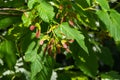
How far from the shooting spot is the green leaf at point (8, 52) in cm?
168

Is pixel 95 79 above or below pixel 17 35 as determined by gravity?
below

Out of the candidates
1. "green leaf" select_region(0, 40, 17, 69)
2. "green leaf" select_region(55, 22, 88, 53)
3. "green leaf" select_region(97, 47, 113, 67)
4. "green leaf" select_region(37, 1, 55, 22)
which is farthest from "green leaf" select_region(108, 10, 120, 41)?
"green leaf" select_region(97, 47, 113, 67)

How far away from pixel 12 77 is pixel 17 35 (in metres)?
0.24

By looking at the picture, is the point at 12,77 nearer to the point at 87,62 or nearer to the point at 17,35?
the point at 17,35

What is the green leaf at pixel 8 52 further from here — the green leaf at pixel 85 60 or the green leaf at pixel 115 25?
the green leaf at pixel 115 25

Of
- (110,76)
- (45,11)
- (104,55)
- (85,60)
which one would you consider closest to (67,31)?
(45,11)

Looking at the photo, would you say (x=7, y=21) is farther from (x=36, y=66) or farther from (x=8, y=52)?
(x=36, y=66)

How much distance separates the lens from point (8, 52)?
5.49ft

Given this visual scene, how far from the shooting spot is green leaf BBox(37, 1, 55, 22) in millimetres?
1425

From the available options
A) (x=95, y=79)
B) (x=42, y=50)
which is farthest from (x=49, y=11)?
(x=95, y=79)

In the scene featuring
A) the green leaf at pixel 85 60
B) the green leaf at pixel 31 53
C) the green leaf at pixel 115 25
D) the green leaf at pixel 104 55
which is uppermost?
the green leaf at pixel 115 25

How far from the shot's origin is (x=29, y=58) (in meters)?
1.52

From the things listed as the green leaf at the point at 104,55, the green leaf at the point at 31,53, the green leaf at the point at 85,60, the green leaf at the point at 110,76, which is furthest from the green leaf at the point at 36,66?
the green leaf at the point at 104,55

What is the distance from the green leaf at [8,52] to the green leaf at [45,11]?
0.31 metres
